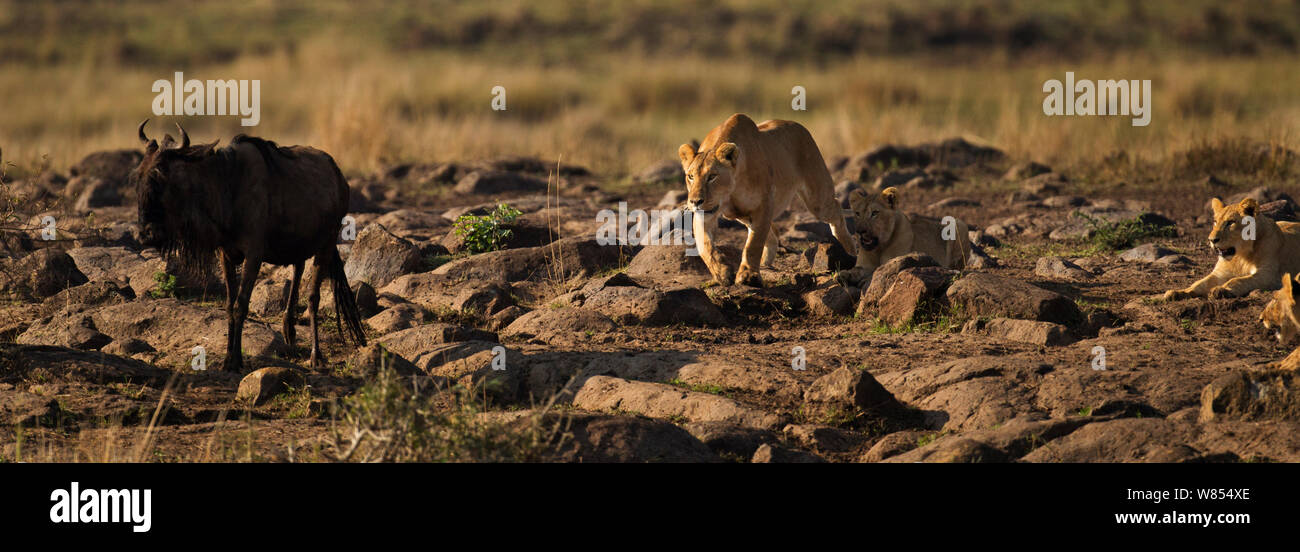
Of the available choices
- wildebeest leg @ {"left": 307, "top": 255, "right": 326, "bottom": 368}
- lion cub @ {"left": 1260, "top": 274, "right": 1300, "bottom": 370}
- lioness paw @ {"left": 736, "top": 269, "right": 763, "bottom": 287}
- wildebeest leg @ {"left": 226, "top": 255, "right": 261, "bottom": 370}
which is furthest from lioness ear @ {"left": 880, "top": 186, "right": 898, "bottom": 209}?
wildebeest leg @ {"left": 226, "top": 255, "right": 261, "bottom": 370}

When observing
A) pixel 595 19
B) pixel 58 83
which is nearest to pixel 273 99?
pixel 58 83

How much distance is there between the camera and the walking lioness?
34.7ft

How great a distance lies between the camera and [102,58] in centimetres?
3438

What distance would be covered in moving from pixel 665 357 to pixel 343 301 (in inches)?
95.9

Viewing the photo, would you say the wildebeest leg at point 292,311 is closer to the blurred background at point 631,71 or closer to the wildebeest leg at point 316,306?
the wildebeest leg at point 316,306

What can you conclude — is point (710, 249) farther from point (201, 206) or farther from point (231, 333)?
point (201, 206)

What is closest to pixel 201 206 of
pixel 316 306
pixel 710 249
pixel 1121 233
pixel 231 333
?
pixel 231 333

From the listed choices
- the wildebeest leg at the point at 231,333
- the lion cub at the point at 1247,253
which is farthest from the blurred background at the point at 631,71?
the wildebeest leg at the point at 231,333

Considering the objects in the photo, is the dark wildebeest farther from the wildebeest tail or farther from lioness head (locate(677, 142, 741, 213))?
lioness head (locate(677, 142, 741, 213))

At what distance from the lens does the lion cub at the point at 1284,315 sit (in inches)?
340

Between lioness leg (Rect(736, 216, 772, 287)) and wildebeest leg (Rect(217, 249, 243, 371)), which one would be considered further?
lioness leg (Rect(736, 216, 772, 287))

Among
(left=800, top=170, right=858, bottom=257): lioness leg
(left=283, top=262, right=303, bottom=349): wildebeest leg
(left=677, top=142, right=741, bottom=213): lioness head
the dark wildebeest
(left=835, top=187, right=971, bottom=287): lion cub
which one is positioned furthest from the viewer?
(left=800, top=170, right=858, bottom=257): lioness leg

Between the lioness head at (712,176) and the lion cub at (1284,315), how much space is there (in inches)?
152

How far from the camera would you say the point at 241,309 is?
910 centimetres
